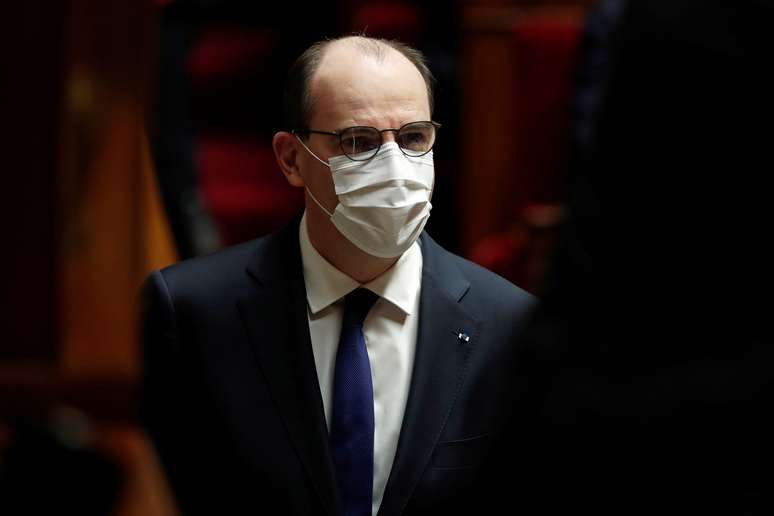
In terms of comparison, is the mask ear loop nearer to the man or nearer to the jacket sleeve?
the man

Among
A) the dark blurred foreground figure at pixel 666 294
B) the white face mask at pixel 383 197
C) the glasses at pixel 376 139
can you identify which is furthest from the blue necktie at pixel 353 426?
the dark blurred foreground figure at pixel 666 294

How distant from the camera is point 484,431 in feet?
4.78

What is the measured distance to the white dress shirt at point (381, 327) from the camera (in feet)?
4.85

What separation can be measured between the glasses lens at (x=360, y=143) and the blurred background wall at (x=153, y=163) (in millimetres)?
129

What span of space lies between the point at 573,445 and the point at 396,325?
1.79 ft

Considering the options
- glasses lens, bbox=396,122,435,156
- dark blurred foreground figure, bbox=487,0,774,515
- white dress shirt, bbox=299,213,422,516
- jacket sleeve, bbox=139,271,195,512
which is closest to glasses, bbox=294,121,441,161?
glasses lens, bbox=396,122,435,156

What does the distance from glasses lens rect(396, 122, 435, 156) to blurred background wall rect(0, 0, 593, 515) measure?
3.3 inches

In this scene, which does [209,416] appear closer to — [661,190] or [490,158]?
[661,190]

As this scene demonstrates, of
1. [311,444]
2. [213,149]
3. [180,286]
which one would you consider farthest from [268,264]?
[213,149]

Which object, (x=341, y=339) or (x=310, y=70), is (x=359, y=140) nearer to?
(x=310, y=70)

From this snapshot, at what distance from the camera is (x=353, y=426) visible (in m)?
1.46

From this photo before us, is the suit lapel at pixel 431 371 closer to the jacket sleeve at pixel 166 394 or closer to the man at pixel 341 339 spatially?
the man at pixel 341 339

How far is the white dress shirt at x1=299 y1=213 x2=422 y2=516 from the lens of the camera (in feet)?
4.85

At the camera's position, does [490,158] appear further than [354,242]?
Yes
